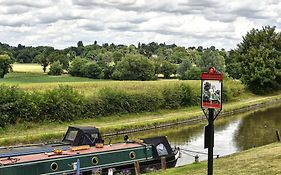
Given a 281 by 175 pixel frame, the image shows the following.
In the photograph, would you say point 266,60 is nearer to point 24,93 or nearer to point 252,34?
point 252,34

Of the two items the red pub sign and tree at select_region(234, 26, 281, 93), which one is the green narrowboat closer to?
the red pub sign

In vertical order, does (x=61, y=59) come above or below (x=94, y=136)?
above

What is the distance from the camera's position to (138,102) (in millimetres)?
41469

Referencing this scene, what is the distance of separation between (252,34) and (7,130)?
1688 inches

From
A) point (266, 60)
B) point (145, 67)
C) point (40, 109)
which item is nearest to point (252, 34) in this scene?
point (266, 60)

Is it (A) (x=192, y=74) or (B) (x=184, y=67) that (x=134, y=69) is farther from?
(B) (x=184, y=67)

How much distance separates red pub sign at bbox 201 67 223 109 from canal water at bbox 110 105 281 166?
14169 millimetres

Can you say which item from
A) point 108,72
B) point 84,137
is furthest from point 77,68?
point 84,137

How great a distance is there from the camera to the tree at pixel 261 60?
58344 mm

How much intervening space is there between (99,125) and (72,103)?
9.45ft

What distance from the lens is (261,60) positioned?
58062 mm

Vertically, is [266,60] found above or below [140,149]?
above

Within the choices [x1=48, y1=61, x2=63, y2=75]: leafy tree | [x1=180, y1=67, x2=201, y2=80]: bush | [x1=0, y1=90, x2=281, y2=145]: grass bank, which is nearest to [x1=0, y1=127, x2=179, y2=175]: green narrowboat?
[x1=0, y1=90, x2=281, y2=145]: grass bank

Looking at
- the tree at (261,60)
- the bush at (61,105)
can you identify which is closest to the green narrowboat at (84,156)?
the bush at (61,105)
